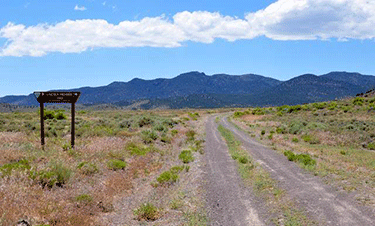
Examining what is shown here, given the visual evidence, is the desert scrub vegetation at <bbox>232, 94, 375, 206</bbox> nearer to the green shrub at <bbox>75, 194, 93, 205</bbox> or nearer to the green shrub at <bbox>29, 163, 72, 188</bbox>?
the green shrub at <bbox>75, 194, 93, 205</bbox>

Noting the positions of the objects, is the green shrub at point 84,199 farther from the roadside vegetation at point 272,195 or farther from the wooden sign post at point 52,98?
the wooden sign post at point 52,98

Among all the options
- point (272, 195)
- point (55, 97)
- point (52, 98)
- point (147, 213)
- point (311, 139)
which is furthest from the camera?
point (311, 139)

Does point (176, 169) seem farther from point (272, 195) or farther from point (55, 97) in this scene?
point (55, 97)

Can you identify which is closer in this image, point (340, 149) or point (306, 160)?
point (306, 160)

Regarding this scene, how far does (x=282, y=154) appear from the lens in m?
21.2

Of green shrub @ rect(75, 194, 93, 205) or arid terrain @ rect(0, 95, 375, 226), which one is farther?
green shrub @ rect(75, 194, 93, 205)

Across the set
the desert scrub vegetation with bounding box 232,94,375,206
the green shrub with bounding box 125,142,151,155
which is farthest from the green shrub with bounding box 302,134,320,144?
the green shrub with bounding box 125,142,151,155

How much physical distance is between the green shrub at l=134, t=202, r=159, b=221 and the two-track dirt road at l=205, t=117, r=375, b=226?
5.77 feet

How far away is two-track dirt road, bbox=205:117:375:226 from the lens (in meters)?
8.84

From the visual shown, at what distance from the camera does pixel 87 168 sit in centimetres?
1398

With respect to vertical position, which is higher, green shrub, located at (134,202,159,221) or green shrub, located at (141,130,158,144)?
green shrub, located at (141,130,158,144)

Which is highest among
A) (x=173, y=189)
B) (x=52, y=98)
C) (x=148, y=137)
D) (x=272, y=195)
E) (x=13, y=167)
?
(x=52, y=98)

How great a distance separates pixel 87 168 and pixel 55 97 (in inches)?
271

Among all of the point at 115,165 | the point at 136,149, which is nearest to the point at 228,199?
the point at 115,165
